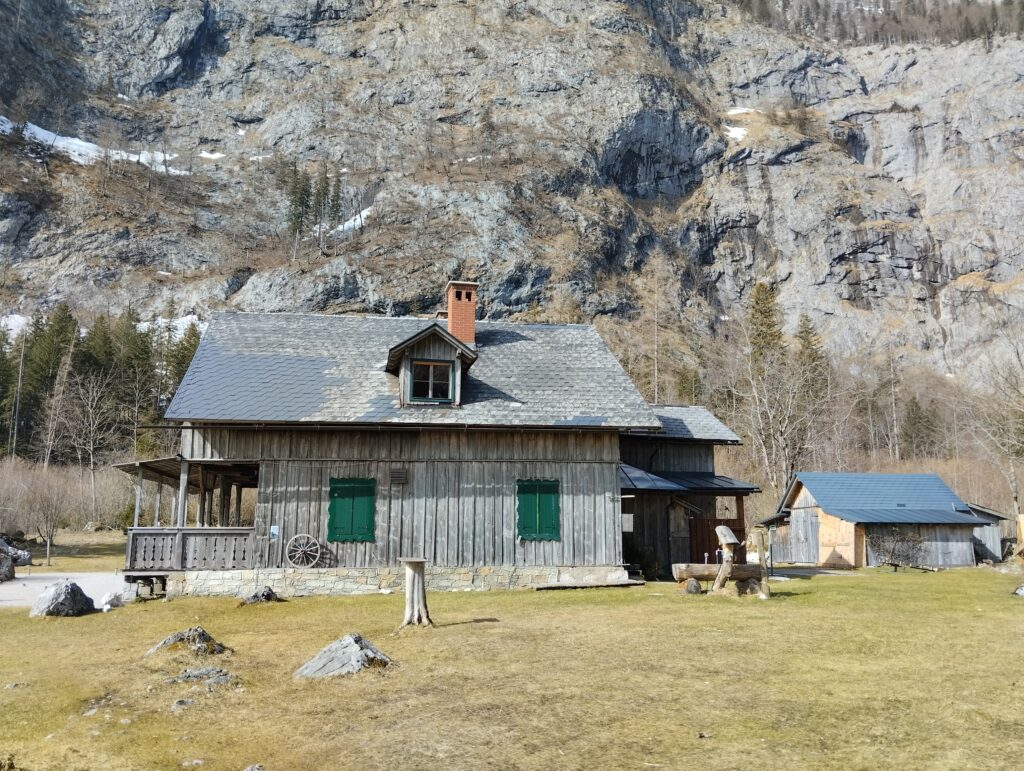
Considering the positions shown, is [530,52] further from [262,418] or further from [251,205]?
[262,418]

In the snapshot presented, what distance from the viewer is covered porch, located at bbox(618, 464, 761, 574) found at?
26.4 m

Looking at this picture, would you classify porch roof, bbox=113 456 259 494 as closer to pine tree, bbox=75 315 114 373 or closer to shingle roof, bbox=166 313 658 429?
shingle roof, bbox=166 313 658 429

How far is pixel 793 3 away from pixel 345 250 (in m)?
133

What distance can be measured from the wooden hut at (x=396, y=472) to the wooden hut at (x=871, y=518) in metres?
16.7

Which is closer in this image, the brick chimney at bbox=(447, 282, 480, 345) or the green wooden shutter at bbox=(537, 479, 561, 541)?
the green wooden shutter at bbox=(537, 479, 561, 541)

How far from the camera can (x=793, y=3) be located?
184 m

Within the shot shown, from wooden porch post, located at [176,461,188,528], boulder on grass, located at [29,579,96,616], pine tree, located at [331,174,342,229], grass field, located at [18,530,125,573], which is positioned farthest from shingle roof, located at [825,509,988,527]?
pine tree, located at [331,174,342,229]

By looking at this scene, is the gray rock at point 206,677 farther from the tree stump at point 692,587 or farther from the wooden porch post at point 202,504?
the wooden porch post at point 202,504

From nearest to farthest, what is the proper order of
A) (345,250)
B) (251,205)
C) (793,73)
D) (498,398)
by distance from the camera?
(498,398)
(345,250)
(251,205)
(793,73)

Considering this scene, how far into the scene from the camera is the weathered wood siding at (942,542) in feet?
116

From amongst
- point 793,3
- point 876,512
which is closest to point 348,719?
point 876,512

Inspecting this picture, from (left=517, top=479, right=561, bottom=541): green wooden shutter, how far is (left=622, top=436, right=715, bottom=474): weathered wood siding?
17.6ft

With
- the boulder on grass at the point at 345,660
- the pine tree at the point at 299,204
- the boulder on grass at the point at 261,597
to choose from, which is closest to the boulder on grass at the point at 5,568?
the boulder on grass at the point at 261,597

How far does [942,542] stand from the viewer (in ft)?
117
